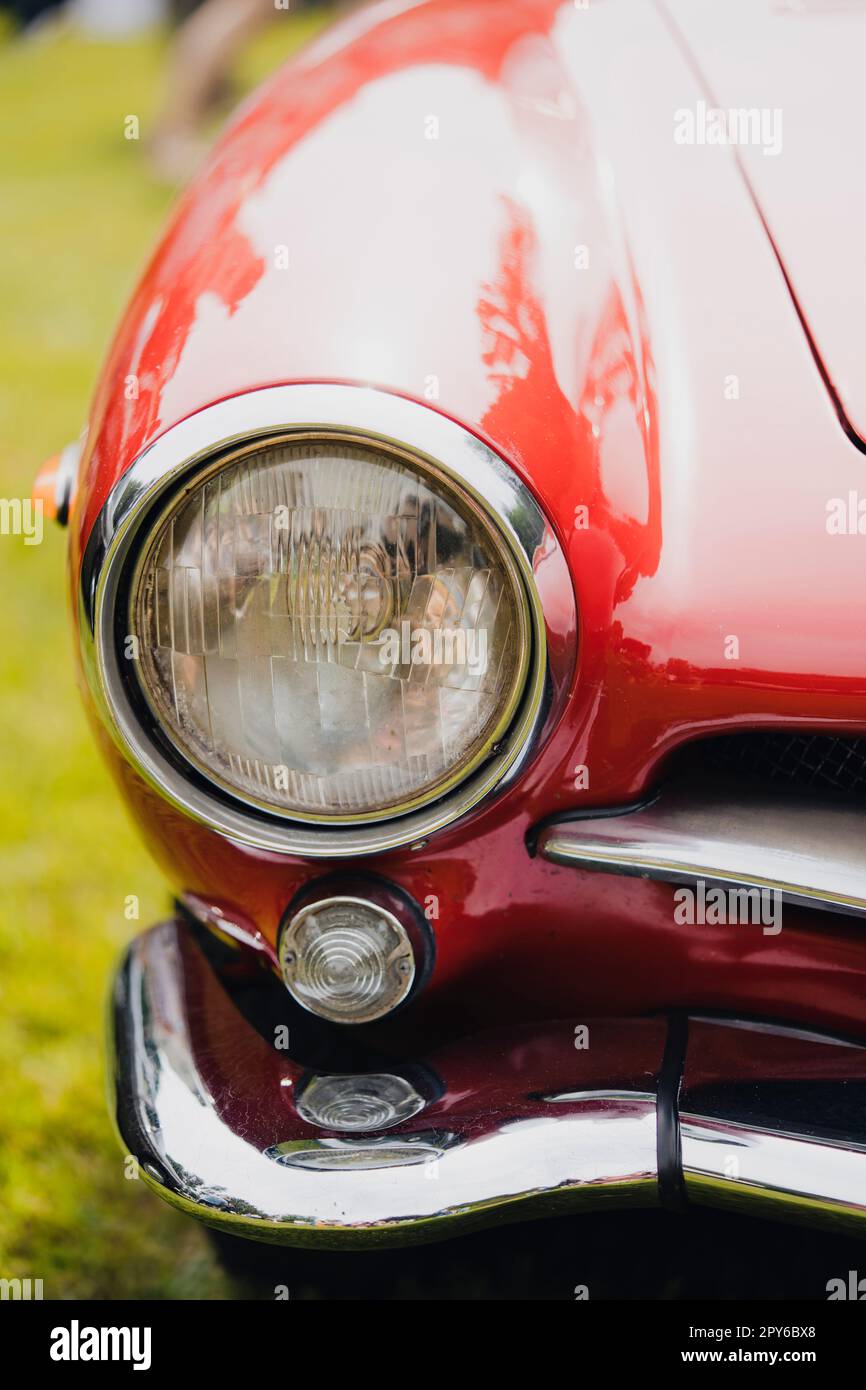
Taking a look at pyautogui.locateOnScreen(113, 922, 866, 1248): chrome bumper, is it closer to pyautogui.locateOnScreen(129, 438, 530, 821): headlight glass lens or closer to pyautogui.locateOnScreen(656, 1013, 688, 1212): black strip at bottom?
pyautogui.locateOnScreen(656, 1013, 688, 1212): black strip at bottom

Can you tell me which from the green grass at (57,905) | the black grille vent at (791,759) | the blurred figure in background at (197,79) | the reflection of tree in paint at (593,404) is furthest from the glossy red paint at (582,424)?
the blurred figure in background at (197,79)

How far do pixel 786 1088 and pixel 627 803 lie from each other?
0.30 m

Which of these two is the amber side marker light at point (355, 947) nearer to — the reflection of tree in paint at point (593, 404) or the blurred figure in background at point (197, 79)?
the reflection of tree in paint at point (593, 404)

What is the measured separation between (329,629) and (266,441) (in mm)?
179

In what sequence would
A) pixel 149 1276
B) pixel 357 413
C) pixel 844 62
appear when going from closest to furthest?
1. pixel 357 413
2. pixel 844 62
3. pixel 149 1276

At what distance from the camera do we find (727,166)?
1.32 metres

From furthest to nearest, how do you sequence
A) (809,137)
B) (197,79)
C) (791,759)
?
(197,79), (809,137), (791,759)

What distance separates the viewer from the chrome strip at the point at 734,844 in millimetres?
1104

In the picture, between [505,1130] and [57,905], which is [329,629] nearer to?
[505,1130]

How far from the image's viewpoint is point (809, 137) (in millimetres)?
1342

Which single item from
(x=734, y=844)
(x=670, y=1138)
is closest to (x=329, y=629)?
(x=734, y=844)

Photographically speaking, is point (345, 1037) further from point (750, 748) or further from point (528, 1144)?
point (750, 748)

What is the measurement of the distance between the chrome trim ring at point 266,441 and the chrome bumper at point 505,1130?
25 centimetres


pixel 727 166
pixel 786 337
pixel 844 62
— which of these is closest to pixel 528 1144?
pixel 786 337
